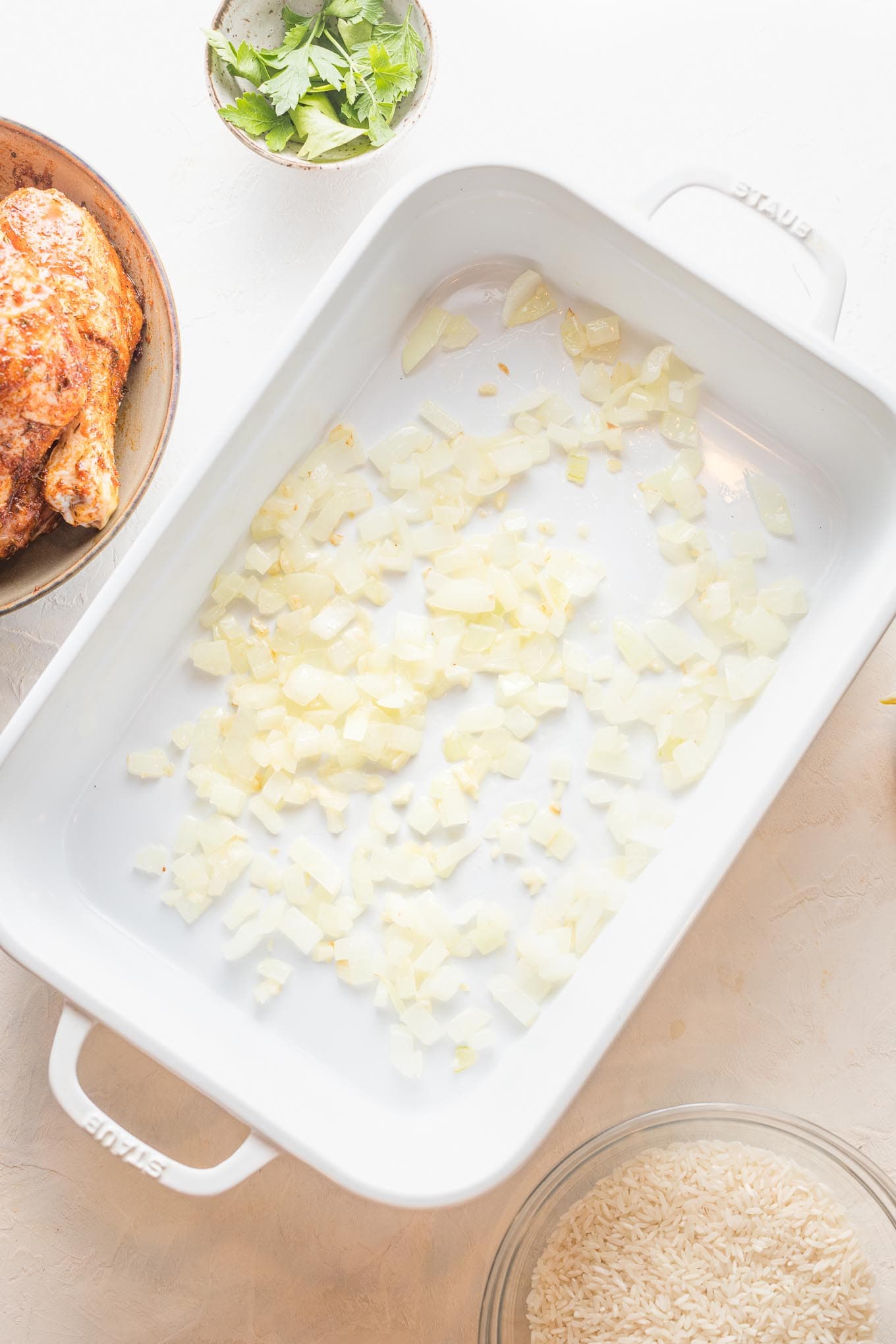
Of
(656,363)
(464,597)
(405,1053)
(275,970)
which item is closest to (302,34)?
(656,363)

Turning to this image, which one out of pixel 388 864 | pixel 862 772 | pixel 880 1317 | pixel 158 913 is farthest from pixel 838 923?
pixel 158 913

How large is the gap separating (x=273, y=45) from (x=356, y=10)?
0.43 feet

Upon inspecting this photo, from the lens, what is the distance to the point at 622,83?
1.41m

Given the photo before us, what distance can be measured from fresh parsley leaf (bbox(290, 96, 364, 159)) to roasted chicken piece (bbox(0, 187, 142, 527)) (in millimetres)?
306

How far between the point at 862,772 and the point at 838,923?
22cm

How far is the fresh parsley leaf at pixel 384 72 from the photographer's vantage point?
1.26 metres

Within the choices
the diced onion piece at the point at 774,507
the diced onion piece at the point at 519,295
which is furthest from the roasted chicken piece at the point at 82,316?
the diced onion piece at the point at 774,507

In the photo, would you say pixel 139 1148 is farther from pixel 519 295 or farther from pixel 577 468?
pixel 519 295

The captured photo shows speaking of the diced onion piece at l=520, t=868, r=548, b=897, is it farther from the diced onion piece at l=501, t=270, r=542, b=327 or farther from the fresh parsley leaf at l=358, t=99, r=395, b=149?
the fresh parsley leaf at l=358, t=99, r=395, b=149

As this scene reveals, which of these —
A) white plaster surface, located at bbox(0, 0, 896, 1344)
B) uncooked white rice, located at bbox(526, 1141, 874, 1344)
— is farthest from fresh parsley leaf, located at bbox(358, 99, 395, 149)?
uncooked white rice, located at bbox(526, 1141, 874, 1344)

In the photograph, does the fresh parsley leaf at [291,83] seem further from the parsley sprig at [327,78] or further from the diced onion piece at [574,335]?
the diced onion piece at [574,335]

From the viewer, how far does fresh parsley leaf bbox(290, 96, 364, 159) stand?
128 cm

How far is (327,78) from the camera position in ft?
4.16

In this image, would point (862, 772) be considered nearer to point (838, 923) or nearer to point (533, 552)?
point (838, 923)
